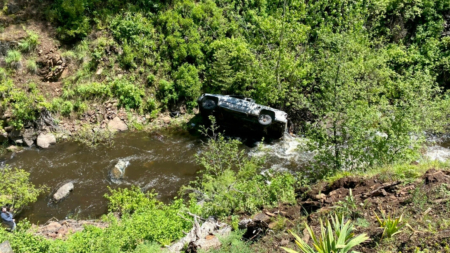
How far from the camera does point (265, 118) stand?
462 inches

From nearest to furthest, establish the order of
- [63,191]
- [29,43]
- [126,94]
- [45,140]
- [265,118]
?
[63,191], [265,118], [45,140], [29,43], [126,94]

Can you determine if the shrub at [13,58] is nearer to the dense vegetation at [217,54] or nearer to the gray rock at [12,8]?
the dense vegetation at [217,54]

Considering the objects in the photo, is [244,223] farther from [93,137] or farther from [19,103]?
[19,103]

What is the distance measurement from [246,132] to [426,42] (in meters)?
10.0

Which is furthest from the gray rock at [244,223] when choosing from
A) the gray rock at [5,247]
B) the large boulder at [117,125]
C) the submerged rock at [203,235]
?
the large boulder at [117,125]

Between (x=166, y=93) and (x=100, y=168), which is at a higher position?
(x=166, y=93)

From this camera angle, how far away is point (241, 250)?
4.79 m

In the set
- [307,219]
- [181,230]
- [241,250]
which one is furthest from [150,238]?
[307,219]

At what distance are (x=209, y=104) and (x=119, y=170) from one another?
4237 mm

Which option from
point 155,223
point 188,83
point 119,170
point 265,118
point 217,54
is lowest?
point 119,170

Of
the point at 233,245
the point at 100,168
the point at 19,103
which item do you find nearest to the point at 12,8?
the point at 19,103

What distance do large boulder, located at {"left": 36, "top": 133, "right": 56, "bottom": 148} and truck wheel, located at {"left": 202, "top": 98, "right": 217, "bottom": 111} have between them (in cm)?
593

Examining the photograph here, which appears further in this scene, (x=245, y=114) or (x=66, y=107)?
(x=66, y=107)

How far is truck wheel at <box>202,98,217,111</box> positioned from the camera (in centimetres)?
1227
